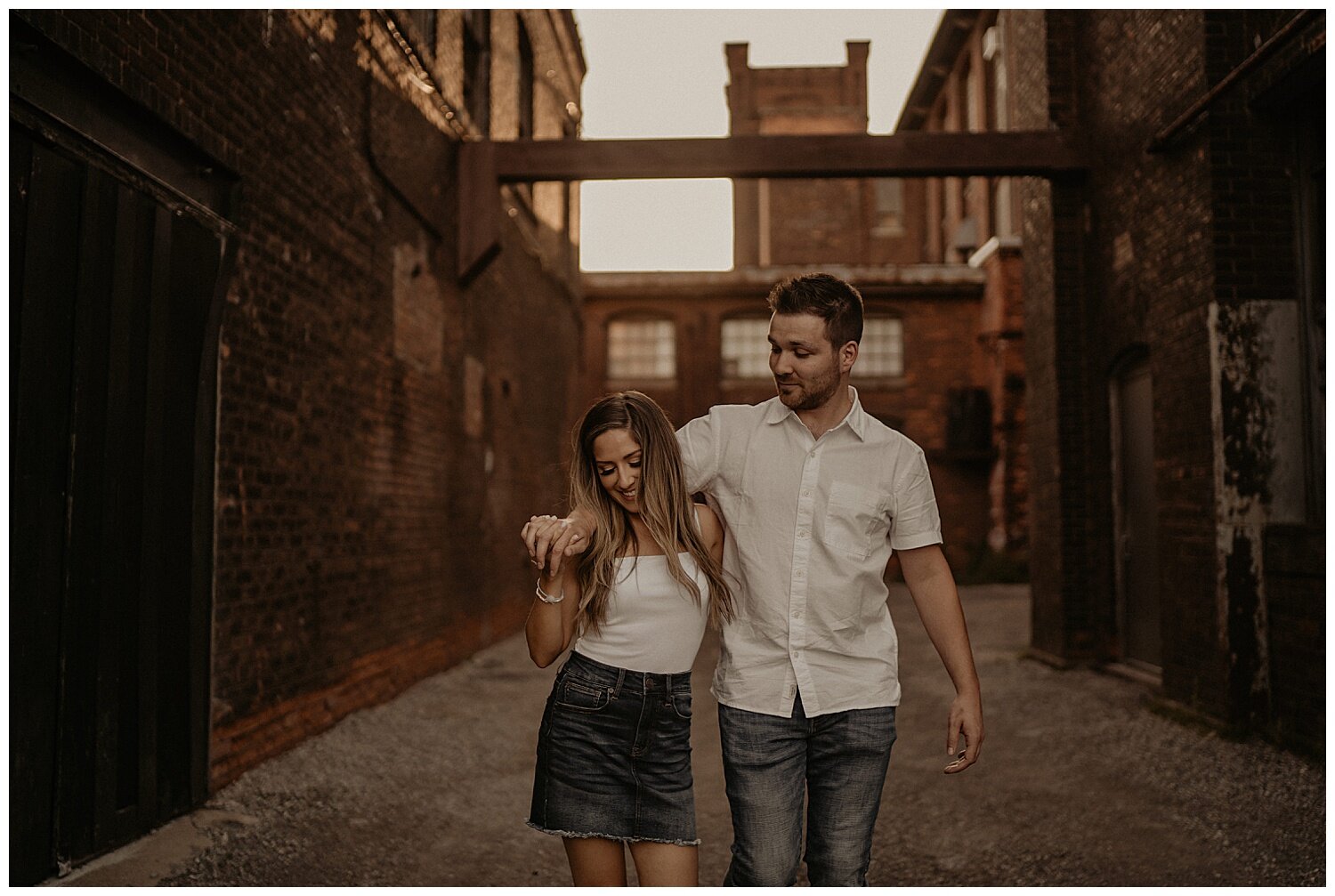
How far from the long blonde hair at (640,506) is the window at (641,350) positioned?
18.5 metres

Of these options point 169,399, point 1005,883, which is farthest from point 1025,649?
point 169,399

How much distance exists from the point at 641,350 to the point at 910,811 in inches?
653

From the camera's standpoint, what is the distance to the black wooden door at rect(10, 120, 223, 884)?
3646mm

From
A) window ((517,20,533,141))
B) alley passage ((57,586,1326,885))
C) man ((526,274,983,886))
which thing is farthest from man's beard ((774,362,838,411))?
window ((517,20,533,141))

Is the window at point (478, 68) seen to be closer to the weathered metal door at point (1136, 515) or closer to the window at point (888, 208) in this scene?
the weathered metal door at point (1136, 515)

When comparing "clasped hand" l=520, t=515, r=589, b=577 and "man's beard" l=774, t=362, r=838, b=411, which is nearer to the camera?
"clasped hand" l=520, t=515, r=589, b=577

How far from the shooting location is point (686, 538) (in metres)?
2.66

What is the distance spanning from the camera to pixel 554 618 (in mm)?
2553

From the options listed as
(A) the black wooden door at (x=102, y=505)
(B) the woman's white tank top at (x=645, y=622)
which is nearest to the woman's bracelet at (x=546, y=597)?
(B) the woman's white tank top at (x=645, y=622)

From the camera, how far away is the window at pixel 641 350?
69.7ft

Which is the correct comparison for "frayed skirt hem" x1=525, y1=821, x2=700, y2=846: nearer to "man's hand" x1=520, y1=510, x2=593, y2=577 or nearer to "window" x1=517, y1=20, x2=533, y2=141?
"man's hand" x1=520, y1=510, x2=593, y2=577

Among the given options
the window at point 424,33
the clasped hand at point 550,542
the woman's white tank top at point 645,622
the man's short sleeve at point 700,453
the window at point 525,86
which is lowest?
the woman's white tank top at point 645,622

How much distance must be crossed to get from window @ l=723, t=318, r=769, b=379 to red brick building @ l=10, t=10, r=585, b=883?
39.9ft

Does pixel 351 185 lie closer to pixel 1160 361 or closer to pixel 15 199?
pixel 15 199
